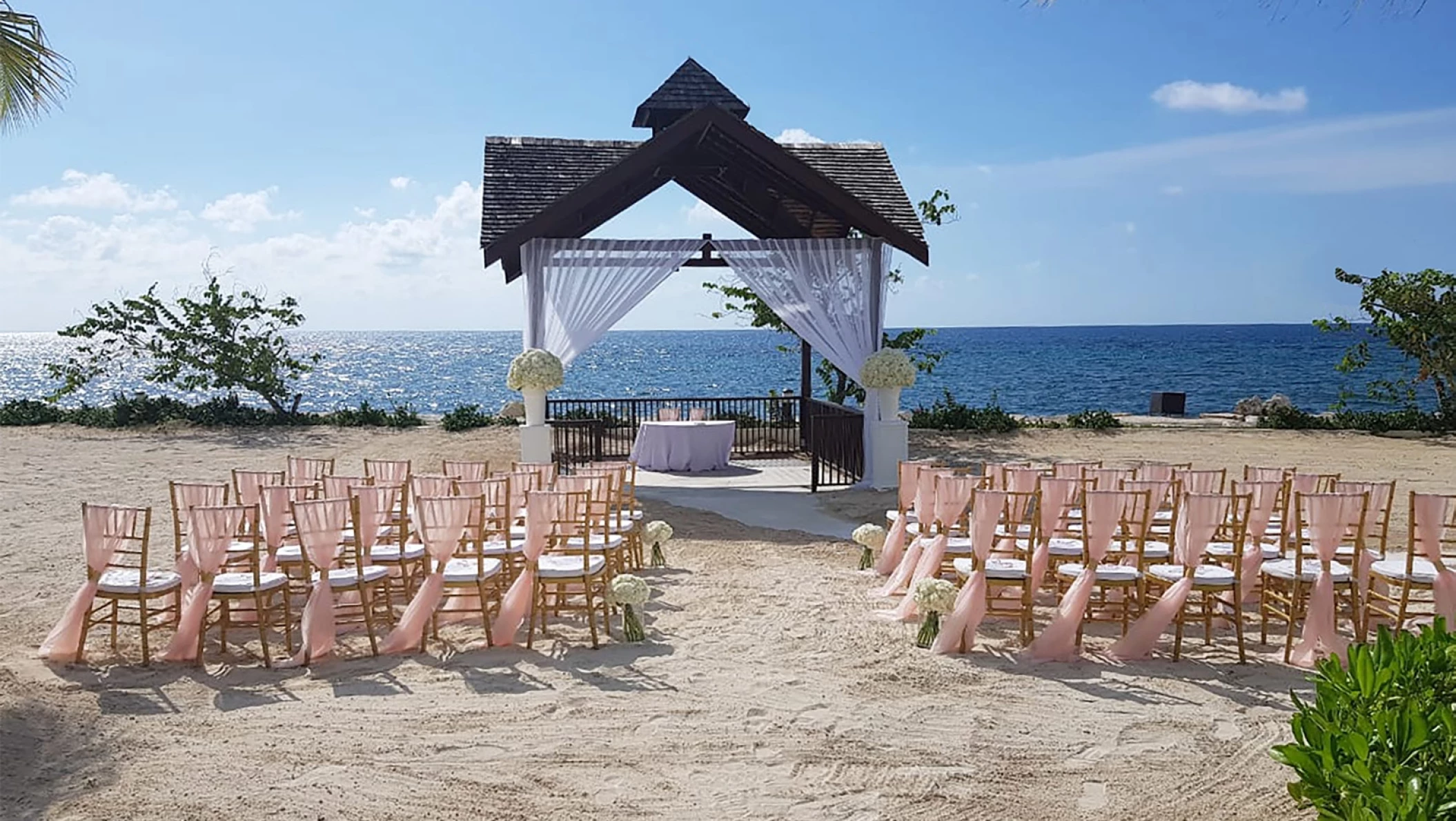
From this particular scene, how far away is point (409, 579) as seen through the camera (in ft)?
25.7

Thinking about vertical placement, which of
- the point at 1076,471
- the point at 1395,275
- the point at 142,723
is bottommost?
the point at 142,723

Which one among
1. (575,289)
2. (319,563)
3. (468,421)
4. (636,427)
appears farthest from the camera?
(468,421)

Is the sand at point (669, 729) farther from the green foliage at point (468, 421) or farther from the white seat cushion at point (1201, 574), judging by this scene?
the green foliage at point (468, 421)

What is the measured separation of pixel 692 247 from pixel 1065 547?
7.59 meters

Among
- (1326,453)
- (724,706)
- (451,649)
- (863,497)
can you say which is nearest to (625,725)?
(724,706)

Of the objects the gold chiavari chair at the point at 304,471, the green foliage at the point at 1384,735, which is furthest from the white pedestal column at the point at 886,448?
the green foliage at the point at 1384,735

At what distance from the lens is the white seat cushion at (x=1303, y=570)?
261 inches

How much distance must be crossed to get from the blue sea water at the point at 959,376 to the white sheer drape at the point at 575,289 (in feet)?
69.3

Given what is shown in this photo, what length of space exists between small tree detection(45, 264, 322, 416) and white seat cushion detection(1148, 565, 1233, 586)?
17.6m

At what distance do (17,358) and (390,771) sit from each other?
12111cm

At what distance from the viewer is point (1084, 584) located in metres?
6.57

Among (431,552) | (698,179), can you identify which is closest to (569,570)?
(431,552)

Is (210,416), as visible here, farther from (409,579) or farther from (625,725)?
(625,725)

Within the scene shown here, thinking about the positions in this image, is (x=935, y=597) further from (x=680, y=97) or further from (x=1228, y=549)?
(x=680, y=97)
